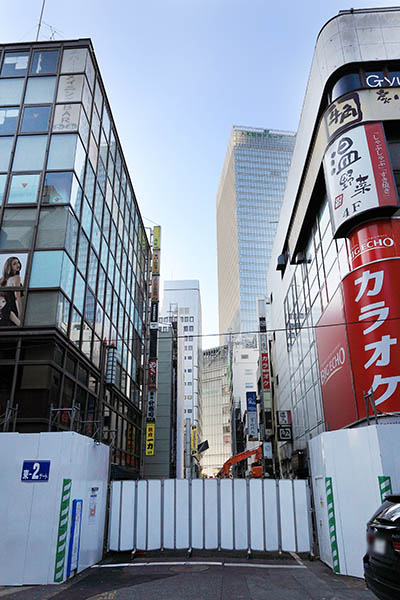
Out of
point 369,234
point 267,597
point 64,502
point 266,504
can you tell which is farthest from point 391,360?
point 64,502

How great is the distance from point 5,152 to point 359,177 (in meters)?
15.1

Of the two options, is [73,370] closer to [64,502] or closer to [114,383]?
[114,383]

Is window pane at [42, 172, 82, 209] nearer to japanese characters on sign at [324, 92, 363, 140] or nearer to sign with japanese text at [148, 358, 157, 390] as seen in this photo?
japanese characters on sign at [324, 92, 363, 140]

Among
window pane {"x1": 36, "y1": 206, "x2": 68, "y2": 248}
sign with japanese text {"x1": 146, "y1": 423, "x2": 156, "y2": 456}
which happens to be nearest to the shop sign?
sign with japanese text {"x1": 146, "y1": 423, "x2": 156, "y2": 456}

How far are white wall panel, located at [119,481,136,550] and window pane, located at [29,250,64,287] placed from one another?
25.6ft

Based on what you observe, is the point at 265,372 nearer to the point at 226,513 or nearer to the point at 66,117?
the point at 226,513

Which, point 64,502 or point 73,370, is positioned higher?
point 73,370

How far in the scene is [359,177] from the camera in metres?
16.2

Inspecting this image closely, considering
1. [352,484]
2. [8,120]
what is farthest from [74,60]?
[352,484]

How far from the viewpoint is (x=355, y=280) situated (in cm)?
1575

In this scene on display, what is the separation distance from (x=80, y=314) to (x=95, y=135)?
32.3ft

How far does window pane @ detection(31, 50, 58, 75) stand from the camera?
69.8 feet

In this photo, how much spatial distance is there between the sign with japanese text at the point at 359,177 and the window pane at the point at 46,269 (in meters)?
10.8

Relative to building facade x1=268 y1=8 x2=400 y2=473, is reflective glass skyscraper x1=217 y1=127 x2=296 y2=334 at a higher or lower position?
higher
